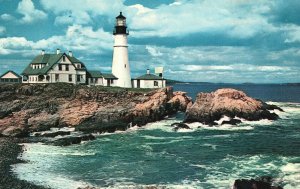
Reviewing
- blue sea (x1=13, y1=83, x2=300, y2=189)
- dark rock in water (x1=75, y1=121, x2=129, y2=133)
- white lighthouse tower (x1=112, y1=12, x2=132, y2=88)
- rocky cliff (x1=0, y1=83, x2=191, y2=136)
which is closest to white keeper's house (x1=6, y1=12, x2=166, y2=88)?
white lighthouse tower (x1=112, y1=12, x2=132, y2=88)

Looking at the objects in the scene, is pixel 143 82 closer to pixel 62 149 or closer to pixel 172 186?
pixel 62 149

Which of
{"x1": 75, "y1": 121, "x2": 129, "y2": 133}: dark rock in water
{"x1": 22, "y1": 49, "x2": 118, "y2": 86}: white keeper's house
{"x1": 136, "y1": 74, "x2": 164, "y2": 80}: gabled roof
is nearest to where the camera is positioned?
{"x1": 75, "y1": 121, "x2": 129, "y2": 133}: dark rock in water

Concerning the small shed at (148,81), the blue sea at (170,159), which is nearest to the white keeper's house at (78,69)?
the small shed at (148,81)

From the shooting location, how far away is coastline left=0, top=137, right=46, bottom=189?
22203 mm

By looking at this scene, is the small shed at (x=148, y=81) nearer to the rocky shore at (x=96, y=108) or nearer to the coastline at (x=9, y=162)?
the rocky shore at (x=96, y=108)

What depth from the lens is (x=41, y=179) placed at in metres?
23.9

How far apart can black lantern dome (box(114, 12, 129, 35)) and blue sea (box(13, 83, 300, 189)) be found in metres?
24.2

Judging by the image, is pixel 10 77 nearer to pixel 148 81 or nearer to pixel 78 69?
pixel 78 69

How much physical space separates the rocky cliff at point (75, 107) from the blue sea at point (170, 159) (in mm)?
6513

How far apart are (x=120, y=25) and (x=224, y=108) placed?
22733 mm

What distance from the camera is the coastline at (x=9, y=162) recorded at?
72.8 ft

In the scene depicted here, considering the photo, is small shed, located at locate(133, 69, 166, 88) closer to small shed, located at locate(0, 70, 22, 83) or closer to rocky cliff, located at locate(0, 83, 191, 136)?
rocky cliff, located at locate(0, 83, 191, 136)

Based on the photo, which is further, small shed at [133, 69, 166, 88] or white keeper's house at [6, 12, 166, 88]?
small shed at [133, 69, 166, 88]

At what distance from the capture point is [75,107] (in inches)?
1941
